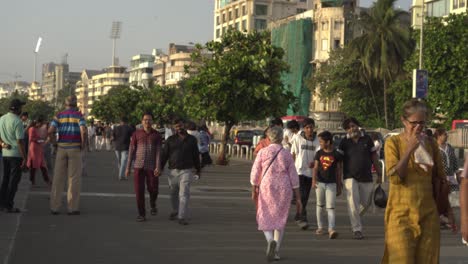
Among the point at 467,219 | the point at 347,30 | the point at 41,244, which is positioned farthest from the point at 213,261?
the point at 347,30

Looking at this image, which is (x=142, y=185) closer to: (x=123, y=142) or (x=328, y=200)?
(x=328, y=200)

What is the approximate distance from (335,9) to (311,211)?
259 ft

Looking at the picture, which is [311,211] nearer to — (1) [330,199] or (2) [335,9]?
(1) [330,199]

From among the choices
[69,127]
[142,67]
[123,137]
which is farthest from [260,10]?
[69,127]

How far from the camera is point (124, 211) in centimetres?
1416

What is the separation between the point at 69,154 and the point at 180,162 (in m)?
1.94

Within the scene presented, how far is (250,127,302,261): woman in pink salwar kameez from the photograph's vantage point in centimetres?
951

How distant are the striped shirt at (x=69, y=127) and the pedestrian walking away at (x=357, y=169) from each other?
458 centimetres

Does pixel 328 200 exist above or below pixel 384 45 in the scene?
below

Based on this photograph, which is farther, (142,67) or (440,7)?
(142,67)

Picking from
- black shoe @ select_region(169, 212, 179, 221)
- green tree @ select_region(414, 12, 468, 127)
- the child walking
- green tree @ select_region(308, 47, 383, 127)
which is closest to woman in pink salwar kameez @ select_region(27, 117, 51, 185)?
black shoe @ select_region(169, 212, 179, 221)

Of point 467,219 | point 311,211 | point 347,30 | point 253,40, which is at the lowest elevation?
point 311,211

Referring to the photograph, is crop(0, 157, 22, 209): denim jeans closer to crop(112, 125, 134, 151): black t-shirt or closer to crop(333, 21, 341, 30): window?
crop(112, 125, 134, 151): black t-shirt

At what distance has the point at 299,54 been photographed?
92.4 m
